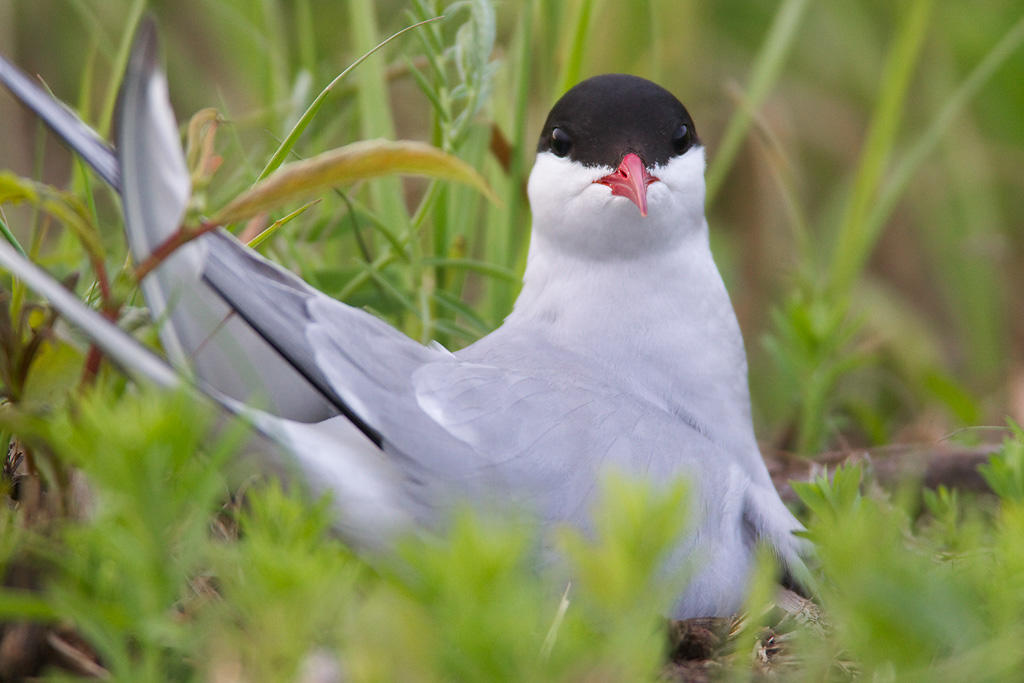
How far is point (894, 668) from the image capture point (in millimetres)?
980

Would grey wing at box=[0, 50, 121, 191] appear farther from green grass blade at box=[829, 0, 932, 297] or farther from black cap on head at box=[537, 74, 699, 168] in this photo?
green grass blade at box=[829, 0, 932, 297]

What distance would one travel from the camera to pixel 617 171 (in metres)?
1.80

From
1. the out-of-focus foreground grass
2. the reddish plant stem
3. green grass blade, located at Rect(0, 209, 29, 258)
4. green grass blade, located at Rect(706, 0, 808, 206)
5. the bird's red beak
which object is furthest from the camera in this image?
green grass blade, located at Rect(706, 0, 808, 206)

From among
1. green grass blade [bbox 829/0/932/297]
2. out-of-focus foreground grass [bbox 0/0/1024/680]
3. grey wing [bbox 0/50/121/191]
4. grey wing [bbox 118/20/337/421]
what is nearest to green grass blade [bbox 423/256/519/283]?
out-of-focus foreground grass [bbox 0/0/1024/680]

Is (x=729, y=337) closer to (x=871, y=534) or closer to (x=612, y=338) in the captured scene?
(x=612, y=338)

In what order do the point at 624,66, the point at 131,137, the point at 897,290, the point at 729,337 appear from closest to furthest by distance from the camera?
the point at 131,137, the point at 729,337, the point at 624,66, the point at 897,290

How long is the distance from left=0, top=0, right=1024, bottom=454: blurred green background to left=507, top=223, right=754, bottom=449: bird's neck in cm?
23

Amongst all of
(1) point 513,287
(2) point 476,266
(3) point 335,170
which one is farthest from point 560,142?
(3) point 335,170

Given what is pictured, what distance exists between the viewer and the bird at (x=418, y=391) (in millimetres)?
1299

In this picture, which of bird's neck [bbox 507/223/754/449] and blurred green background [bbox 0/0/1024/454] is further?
blurred green background [bbox 0/0/1024/454]

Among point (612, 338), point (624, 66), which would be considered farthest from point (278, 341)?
point (624, 66)

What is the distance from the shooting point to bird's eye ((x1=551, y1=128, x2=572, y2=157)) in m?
1.91

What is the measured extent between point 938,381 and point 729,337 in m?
0.82

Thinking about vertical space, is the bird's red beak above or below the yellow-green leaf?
below
